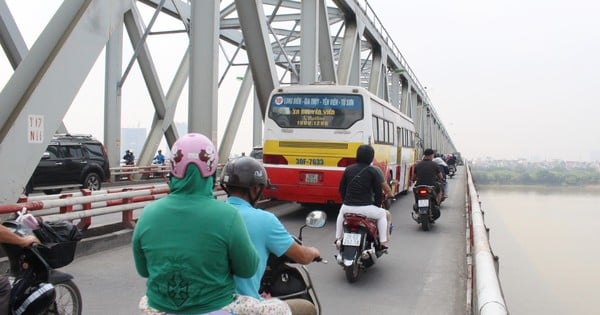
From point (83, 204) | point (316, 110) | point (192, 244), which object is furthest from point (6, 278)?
point (316, 110)

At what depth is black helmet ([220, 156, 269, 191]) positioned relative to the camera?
310 cm

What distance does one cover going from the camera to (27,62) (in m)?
7.62

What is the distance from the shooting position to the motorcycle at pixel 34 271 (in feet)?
A: 11.6

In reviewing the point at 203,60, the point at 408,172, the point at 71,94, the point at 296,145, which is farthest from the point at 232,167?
the point at 408,172

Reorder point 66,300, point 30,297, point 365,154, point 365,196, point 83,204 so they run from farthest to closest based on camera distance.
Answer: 1. point 83,204
2. point 365,154
3. point 365,196
4. point 66,300
5. point 30,297

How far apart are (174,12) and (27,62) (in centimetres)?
1873

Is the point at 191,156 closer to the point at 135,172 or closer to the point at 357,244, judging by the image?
the point at 357,244

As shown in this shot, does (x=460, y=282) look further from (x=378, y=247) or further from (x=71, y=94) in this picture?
(x=71, y=94)

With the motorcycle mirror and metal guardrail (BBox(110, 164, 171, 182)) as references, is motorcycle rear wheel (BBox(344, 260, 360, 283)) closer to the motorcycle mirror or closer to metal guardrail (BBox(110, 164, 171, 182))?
the motorcycle mirror

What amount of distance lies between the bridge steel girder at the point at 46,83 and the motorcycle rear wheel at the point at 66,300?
11.9 ft

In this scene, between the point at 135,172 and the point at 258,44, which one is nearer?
the point at 258,44

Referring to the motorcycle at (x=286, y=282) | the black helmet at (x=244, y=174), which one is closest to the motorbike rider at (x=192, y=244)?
the black helmet at (x=244, y=174)

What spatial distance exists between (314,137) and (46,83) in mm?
5430

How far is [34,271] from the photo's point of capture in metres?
3.66
